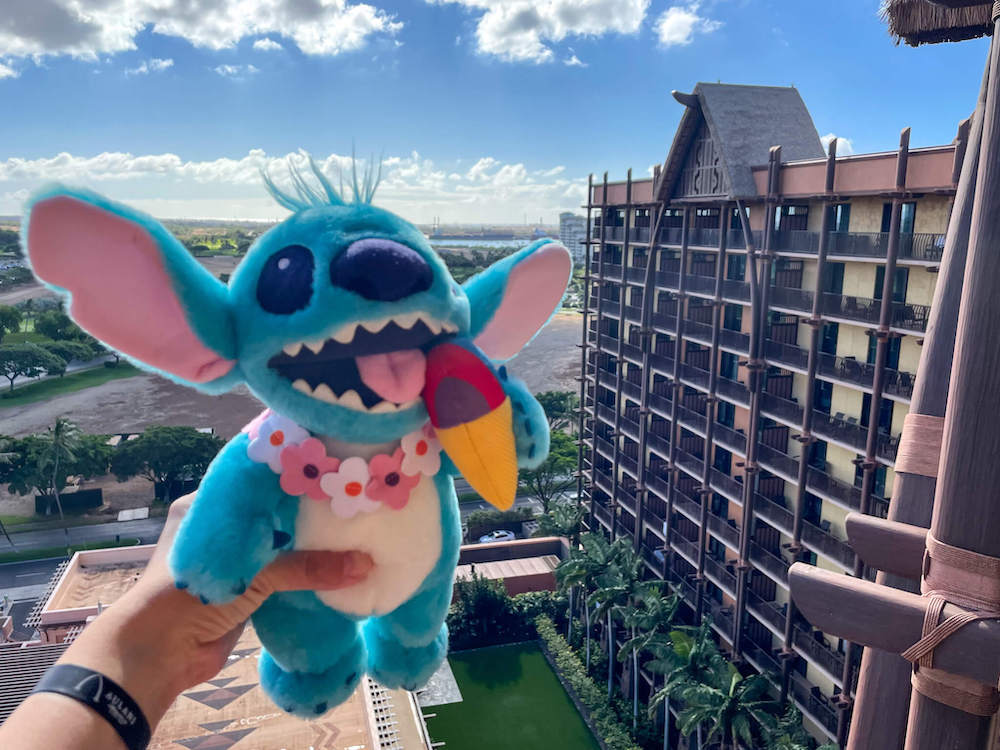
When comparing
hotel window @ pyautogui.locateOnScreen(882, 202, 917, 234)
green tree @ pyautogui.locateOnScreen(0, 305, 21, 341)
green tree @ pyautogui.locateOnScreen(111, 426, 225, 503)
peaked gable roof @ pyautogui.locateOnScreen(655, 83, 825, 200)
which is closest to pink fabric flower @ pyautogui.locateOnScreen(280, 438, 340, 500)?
Answer: hotel window @ pyautogui.locateOnScreen(882, 202, 917, 234)

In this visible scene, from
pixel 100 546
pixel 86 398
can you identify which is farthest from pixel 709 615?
pixel 86 398

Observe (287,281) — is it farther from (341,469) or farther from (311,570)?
(311,570)

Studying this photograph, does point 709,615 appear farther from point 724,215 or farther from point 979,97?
point 979,97

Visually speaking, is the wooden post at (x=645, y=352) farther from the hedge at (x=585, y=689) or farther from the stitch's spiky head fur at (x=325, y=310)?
the stitch's spiky head fur at (x=325, y=310)

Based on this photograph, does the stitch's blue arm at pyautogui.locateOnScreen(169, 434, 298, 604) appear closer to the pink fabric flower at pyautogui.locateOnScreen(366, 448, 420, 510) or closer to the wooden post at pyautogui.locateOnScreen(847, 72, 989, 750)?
the pink fabric flower at pyautogui.locateOnScreen(366, 448, 420, 510)

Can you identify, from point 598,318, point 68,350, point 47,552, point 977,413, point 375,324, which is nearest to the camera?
point 977,413

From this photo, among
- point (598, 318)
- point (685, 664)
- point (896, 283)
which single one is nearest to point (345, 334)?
point (896, 283)
